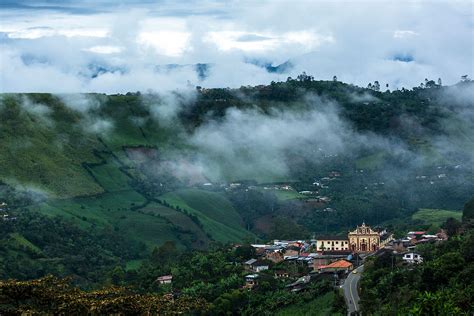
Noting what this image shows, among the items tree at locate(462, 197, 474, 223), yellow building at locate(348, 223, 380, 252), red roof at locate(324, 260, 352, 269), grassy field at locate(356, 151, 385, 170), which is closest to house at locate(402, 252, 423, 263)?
red roof at locate(324, 260, 352, 269)

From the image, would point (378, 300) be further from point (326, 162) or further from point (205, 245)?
point (326, 162)

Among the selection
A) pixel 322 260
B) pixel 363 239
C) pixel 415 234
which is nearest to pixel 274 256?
pixel 322 260

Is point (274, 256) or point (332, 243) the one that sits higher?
point (274, 256)

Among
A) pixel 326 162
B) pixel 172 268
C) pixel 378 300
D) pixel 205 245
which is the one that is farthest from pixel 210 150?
pixel 378 300

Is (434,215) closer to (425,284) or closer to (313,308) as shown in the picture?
(313,308)

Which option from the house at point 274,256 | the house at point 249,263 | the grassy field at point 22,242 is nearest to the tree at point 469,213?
the house at point 274,256

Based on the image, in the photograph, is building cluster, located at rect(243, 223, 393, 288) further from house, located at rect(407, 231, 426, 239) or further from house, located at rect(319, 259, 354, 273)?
house, located at rect(407, 231, 426, 239)

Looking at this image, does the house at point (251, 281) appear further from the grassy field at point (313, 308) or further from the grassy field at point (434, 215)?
the grassy field at point (434, 215)
